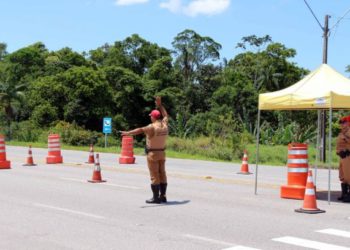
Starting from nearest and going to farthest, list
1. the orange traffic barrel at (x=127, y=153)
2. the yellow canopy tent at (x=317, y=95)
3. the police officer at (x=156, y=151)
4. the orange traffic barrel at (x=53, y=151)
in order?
the police officer at (x=156, y=151), the yellow canopy tent at (x=317, y=95), the orange traffic barrel at (x=53, y=151), the orange traffic barrel at (x=127, y=153)

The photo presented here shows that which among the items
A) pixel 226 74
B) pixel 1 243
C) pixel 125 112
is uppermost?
pixel 226 74

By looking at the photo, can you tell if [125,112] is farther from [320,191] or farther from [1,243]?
[1,243]

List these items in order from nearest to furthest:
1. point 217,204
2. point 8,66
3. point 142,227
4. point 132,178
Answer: point 142,227, point 217,204, point 132,178, point 8,66

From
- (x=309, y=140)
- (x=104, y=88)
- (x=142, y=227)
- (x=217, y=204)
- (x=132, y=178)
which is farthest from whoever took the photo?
(x=104, y=88)

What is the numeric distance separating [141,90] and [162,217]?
5478 cm

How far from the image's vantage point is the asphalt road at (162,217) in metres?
7.86

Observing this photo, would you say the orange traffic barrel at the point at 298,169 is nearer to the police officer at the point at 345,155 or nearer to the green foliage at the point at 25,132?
the police officer at the point at 345,155

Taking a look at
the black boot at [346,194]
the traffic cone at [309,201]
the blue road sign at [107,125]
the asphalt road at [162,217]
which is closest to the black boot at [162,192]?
the asphalt road at [162,217]

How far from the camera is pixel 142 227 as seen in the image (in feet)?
29.3

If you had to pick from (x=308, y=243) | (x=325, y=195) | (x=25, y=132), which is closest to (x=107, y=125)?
(x=25, y=132)

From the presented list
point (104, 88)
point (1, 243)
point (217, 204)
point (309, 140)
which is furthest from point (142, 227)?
point (104, 88)

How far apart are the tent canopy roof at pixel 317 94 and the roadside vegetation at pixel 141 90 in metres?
26.0

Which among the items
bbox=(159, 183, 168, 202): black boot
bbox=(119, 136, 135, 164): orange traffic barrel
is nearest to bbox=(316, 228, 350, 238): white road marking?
bbox=(159, 183, 168, 202): black boot

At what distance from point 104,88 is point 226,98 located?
45.2ft
